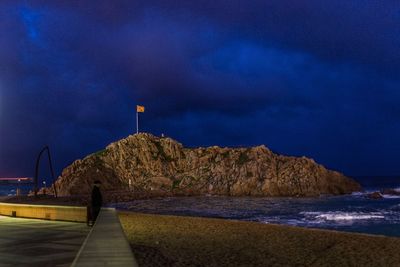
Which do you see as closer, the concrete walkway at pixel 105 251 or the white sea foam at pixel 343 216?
the concrete walkway at pixel 105 251

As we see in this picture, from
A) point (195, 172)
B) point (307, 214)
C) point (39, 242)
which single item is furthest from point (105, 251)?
point (195, 172)

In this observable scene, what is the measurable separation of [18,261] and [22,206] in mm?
15139

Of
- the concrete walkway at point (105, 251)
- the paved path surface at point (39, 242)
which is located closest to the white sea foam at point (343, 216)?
the paved path surface at point (39, 242)

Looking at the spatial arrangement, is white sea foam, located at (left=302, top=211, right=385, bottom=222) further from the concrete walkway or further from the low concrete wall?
the concrete walkway

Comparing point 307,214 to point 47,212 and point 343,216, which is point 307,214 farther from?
point 47,212

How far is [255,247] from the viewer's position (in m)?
18.7

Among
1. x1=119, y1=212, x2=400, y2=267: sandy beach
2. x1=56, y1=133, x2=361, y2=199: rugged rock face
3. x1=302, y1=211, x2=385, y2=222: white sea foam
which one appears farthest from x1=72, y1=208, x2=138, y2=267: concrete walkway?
x1=56, y1=133, x2=361, y2=199: rugged rock face

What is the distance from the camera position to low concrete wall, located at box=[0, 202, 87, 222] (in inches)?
923

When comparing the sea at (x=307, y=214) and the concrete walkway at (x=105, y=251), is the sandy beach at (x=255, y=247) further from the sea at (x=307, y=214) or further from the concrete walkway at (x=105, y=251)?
the sea at (x=307, y=214)

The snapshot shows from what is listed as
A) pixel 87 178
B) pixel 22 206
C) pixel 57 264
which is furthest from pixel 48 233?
pixel 87 178

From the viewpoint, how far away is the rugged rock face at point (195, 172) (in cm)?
11631

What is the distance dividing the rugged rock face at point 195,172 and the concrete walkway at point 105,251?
315 ft

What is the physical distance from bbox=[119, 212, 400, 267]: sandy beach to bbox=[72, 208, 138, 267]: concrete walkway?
1.66 m

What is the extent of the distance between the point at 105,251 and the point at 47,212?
15857 mm
